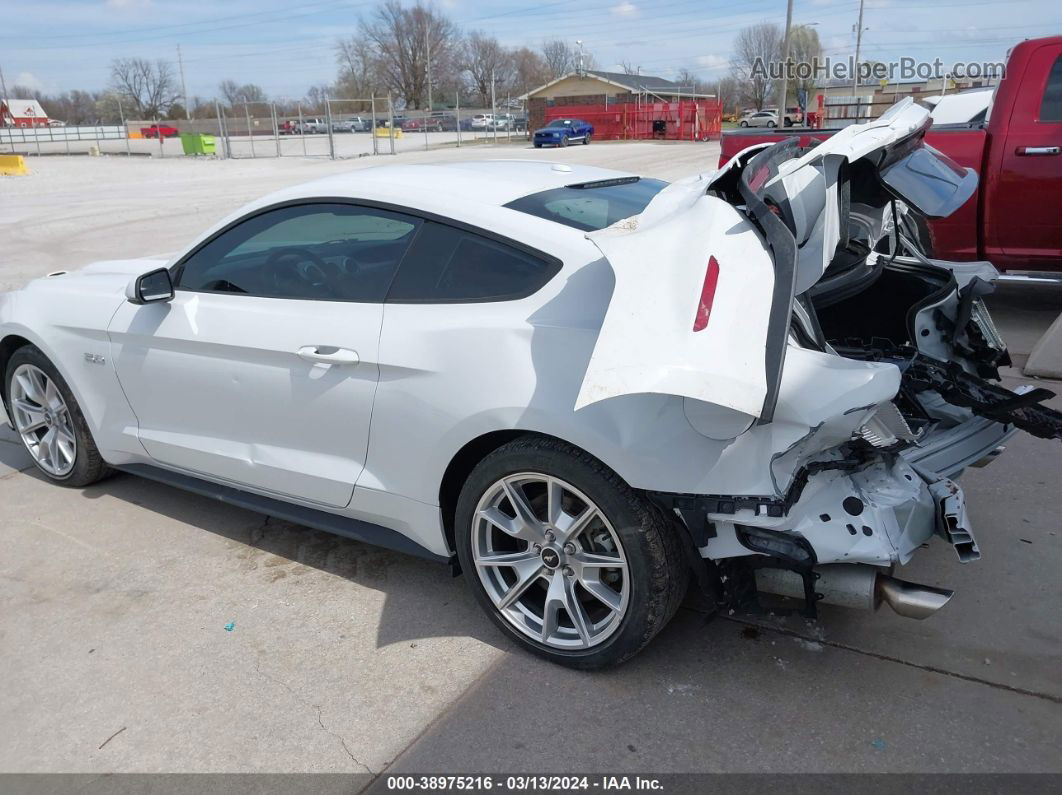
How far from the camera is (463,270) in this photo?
3104mm

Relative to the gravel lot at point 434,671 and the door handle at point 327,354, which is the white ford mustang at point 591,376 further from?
the gravel lot at point 434,671

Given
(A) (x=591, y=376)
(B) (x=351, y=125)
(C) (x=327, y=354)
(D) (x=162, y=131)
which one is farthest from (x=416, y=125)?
(A) (x=591, y=376)

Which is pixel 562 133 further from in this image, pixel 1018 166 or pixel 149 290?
pixel 149 290

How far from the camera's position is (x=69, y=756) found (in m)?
2.75

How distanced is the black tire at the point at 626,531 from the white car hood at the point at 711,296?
0.41 meters

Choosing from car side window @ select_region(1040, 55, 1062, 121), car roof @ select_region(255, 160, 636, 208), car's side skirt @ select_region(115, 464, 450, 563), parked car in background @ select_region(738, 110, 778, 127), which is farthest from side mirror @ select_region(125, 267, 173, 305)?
parked car in background @ select_region(738, 110, 778, 127)

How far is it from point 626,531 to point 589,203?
137 cm

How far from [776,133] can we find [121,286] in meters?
5.47

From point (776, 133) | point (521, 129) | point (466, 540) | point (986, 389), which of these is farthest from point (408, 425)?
point (521, 129)

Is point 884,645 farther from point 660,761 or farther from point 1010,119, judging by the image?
point 1010,119

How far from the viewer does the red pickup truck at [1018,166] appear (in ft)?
21.9

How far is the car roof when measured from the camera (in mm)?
3293

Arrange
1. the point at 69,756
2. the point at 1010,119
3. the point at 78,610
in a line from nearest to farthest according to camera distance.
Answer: the point at 69,756 < the point at 78,610 < the point at 1010,119

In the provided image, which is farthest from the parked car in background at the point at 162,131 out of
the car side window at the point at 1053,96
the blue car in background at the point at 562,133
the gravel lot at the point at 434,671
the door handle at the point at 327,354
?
the door handle at the point at 327,354
